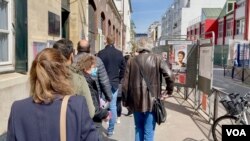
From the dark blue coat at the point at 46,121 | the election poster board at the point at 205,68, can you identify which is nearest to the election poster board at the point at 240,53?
the election poster board at the point at 205,68

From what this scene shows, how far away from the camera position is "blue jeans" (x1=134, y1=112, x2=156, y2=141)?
4245 millimetres

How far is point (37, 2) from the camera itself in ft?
21.6

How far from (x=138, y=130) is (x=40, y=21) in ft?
12.0

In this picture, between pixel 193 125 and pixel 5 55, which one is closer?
pixel 5 55

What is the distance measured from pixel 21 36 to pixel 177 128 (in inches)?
146

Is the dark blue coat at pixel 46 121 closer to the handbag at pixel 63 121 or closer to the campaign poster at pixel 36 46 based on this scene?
the handbag at pixel 63 121

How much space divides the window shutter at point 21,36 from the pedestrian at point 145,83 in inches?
98.0

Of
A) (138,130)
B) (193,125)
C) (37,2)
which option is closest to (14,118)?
(138,130)

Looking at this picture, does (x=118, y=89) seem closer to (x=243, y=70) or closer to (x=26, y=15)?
(x=26, y=15)

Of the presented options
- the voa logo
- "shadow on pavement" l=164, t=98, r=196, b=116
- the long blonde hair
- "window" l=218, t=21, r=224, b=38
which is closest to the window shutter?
the voa logo

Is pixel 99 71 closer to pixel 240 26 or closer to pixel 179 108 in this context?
pixel 179 108

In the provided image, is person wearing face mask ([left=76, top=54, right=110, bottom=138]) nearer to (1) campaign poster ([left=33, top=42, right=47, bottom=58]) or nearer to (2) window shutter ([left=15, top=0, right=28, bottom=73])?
(2) window shutter ([left=15, top=0, right=28, bottom=73])

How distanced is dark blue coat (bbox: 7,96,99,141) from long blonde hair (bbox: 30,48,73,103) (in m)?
0.05

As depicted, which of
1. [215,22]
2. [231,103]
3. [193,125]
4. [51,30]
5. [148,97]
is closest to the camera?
[148,97]
